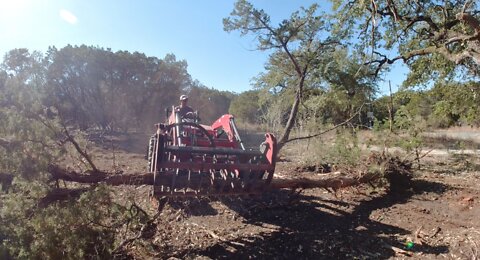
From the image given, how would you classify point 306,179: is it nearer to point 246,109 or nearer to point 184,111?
point 184,111

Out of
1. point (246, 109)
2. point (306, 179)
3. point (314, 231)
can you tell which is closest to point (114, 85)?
point (246, 109)

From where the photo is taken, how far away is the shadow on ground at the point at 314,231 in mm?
4586

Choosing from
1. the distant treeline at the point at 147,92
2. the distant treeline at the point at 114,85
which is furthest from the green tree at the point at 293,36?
the distant treeline at the point at 114,85

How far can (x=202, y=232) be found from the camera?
539cm

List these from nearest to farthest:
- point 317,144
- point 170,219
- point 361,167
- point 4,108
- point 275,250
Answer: point 4,108, point 275,250, point 170,219, point 361,167, point 317,144

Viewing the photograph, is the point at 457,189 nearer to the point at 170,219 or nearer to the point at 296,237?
the point at 296,237

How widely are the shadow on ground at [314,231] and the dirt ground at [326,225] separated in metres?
0.01

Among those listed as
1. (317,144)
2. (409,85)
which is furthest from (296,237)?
(409,85)

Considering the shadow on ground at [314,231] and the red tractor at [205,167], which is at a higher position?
the red tractor at [205,167]

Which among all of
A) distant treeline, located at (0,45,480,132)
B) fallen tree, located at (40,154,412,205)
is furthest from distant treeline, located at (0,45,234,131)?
fallen tree, located at (40,154,412,205)

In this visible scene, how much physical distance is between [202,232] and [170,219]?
87 centimetres

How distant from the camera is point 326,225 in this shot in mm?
5617

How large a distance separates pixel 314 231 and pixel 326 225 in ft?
1.14

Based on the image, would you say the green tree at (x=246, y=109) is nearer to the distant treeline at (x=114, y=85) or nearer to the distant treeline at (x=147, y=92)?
the distant treeline at (x=147, y=92)
